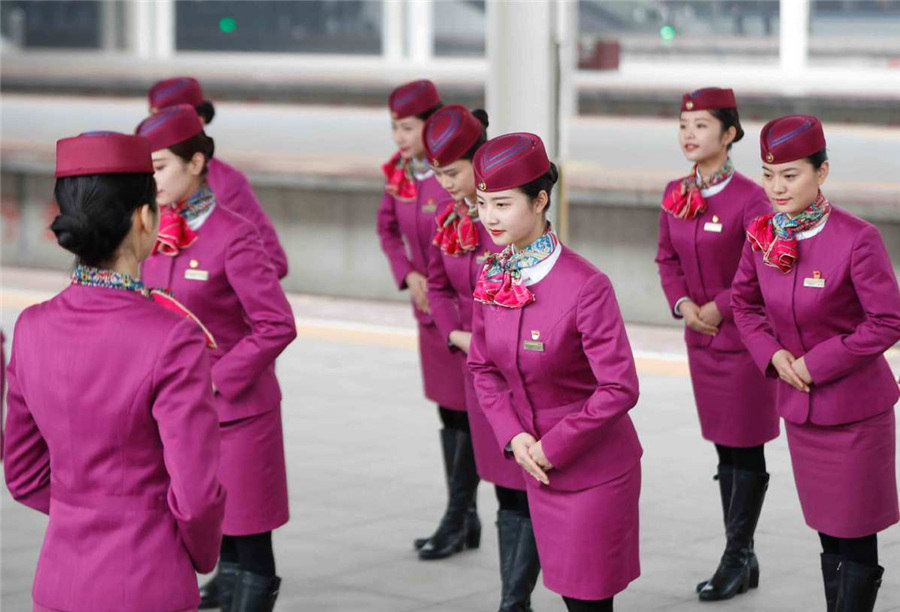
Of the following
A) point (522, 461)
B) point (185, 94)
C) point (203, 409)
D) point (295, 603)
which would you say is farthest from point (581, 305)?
point (185, 94)

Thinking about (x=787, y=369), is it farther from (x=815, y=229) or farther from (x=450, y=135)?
(x=450, y=135)

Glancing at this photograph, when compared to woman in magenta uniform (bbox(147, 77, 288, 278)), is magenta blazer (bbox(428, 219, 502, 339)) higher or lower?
lower

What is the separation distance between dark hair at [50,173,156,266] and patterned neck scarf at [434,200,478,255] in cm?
229

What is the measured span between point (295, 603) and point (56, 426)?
2.60 meters

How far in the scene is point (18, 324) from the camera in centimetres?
313

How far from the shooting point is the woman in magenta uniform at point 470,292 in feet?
16.5

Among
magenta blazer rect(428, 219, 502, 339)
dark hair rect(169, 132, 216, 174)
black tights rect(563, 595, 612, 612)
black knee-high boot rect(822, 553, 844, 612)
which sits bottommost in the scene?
black knee-high boot rect(822, 553, 844, 612)

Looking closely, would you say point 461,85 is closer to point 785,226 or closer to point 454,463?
point 454,463

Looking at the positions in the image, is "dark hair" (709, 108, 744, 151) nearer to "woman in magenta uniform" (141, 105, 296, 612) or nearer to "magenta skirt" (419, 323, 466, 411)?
"magenta skirt" (419, 323, 466, 411)

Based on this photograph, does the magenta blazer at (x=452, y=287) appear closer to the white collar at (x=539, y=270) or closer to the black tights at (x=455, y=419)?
the black tights at (x=455, y=419)

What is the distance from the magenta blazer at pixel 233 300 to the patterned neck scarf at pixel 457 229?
32.7 inches

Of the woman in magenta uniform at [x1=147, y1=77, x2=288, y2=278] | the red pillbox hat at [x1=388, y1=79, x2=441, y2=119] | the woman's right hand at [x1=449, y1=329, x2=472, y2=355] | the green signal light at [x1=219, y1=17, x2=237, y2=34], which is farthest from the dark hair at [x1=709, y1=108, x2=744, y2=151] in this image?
the green signal light at [x1=219, y1=17, x2=237, y2=34]

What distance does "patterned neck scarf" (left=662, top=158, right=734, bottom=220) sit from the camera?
17.7 ft

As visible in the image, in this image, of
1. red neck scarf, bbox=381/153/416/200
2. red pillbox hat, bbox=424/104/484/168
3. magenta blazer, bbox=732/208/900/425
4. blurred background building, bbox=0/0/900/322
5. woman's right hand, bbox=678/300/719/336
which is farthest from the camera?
blurred background building, bbox=0/0/900/322
